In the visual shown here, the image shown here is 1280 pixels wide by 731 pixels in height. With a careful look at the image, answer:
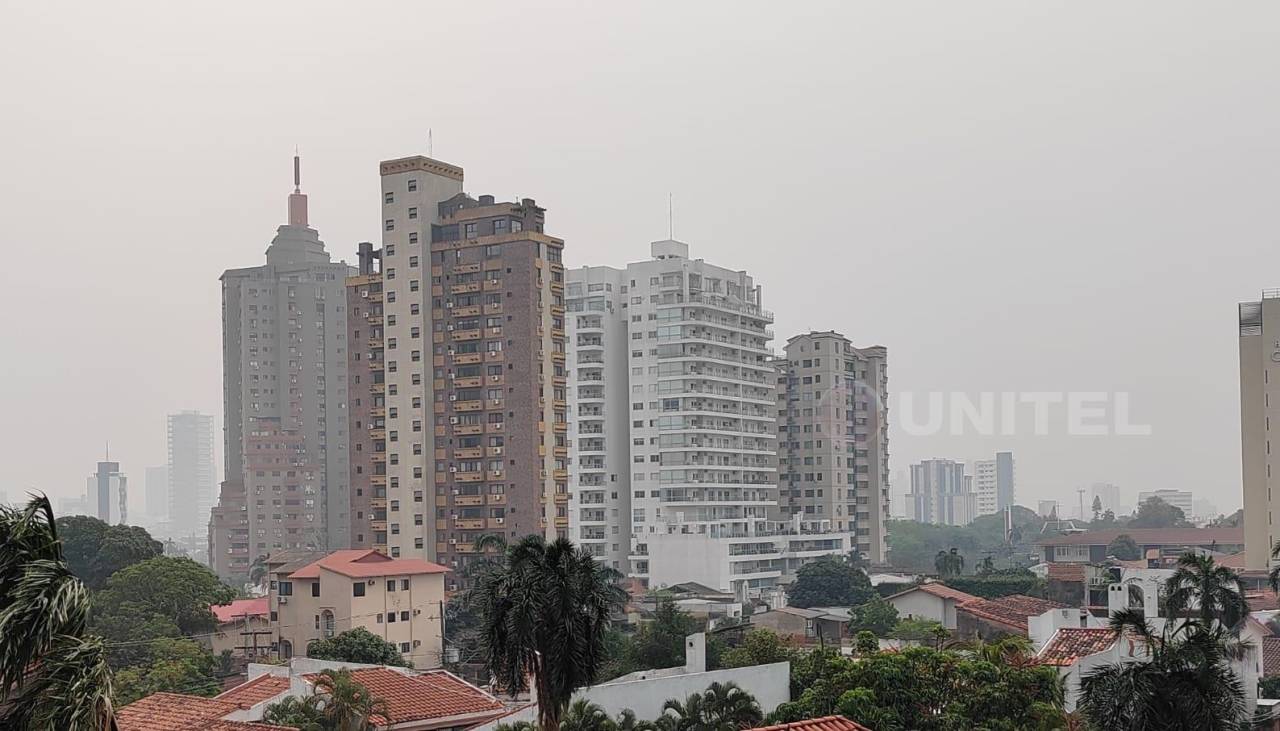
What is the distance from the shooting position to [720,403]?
7644 centimetres

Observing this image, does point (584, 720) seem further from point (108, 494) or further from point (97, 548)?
point (108, 494)

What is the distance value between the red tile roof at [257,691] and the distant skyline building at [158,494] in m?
134

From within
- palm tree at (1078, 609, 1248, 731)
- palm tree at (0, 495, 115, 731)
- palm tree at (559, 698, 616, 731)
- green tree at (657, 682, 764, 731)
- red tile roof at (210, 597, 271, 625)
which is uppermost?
palm tree at (0, 495, 115, 731)

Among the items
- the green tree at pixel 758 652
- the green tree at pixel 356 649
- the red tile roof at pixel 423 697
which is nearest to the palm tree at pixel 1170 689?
the red tile roof at pixel 423 697

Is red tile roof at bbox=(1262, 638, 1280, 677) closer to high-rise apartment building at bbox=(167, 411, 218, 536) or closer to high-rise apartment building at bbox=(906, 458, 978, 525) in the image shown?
high-rise apartment building at bbox=(906, 458, 978, 525)

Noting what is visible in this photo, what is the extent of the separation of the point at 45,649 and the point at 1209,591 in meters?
23.9

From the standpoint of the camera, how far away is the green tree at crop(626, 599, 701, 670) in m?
37.2

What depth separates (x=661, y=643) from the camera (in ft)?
125

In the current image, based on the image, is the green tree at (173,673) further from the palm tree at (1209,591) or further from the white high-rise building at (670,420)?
the white high-rise building at (670,420)

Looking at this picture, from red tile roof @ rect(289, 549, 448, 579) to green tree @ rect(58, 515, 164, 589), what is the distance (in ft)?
28.1

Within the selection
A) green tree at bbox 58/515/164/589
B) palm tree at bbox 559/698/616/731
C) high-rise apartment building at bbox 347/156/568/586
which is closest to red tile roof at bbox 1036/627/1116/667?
palm tree at bbox 559/698/616/731

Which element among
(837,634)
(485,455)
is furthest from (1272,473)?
(485,455)

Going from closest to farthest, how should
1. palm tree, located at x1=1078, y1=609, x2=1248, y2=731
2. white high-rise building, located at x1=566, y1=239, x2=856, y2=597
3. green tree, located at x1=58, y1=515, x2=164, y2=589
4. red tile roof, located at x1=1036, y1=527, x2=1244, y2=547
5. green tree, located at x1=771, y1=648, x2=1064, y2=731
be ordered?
palm tree, located at x1=1078, y1=609, x2=1248, y2=731, green tree, located at x1=771, y1=648, x2=1064, y2=731, green tree, located at x1=58, y1=515, x2=164, y2=589, white high-rise building, located at x1=566, y1=239, x2=856, y2=597, red tile roof, located at x1=1036, y1=527, x2=1244, y2=547

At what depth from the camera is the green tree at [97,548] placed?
51438 mm
